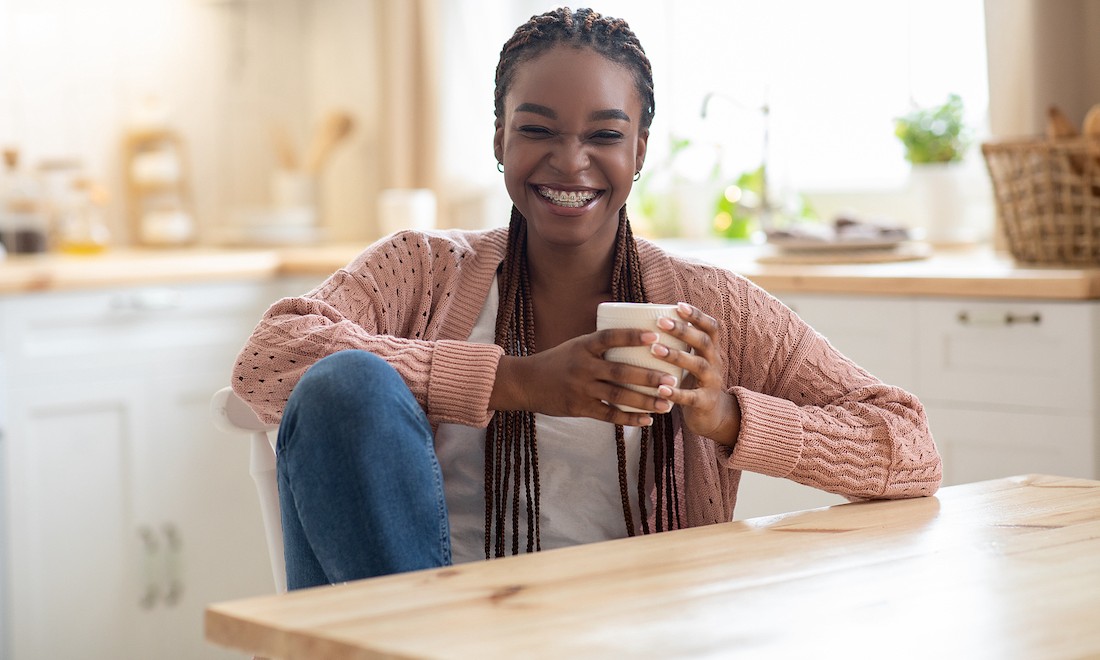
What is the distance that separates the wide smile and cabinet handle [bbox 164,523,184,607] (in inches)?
67.3

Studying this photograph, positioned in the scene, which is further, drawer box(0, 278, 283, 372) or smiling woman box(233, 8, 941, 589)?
drawer box(0, 278, 283, 372)

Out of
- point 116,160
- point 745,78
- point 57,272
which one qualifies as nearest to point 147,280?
point 57,272

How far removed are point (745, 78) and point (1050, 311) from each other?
4.79 ft

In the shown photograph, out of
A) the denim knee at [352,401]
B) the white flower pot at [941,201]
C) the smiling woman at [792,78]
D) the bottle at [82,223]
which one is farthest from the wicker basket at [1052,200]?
the bottle at [82,223]

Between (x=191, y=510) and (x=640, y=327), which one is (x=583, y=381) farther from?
(x=191, y=510)

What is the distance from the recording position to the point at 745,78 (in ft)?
11.2

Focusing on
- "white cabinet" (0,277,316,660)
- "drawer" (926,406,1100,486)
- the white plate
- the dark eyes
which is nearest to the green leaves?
the white plate

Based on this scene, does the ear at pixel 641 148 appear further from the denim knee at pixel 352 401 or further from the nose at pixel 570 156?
the denim knee at pixel 352 401

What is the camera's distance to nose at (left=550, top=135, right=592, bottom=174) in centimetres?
142

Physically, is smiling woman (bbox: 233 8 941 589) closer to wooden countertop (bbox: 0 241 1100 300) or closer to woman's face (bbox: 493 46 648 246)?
woman's face (bbox: 493 46 648 246)

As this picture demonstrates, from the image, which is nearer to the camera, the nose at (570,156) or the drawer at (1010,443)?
the nose at (570,156)

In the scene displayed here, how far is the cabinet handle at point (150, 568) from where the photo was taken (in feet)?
9.30

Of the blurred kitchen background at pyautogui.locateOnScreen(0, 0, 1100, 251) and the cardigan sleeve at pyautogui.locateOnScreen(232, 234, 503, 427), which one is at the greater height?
the blurred kitchen background at pyautogui.locateOnScreen(0, 0, 1100, 251)

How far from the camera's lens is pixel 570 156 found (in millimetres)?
1418
